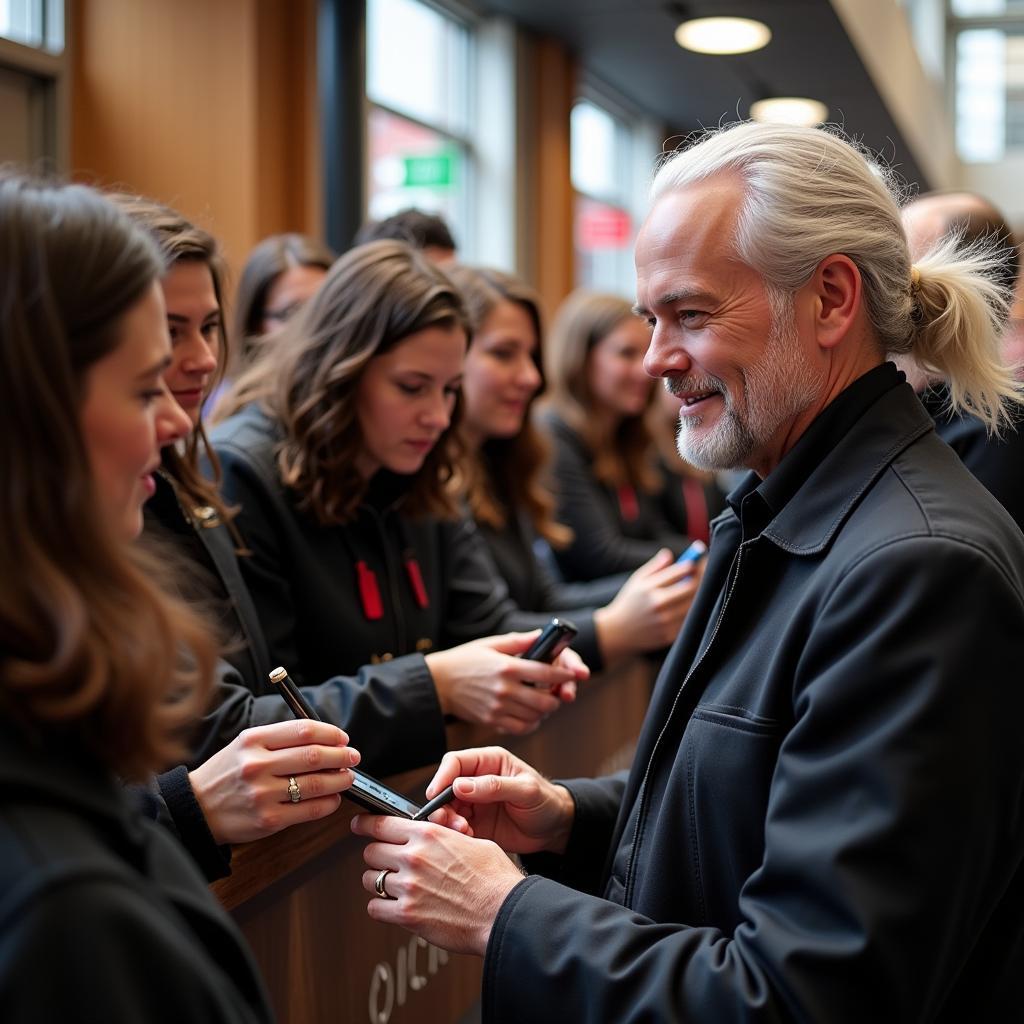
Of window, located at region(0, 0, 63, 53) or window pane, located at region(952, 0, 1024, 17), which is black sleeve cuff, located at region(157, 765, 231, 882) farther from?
window pane, located at region(952, 0, 1024, 17)

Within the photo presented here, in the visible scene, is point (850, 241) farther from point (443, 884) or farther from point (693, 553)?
point (693, 553)

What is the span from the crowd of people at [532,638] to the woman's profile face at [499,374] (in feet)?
3.20

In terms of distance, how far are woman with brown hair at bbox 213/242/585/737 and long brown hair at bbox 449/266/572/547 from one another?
35.9 inches

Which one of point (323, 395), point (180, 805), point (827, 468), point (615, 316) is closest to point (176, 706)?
point (180, 805)

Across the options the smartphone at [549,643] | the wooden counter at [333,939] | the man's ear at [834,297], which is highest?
the man's ear at [834,297]

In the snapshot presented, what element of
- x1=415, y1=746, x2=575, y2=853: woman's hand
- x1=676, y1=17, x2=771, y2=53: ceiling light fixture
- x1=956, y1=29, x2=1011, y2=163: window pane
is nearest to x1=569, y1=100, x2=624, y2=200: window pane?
x1=676, y1=17, x2=771, y2=53: ceiling light fixture

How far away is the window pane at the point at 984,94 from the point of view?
597 inches

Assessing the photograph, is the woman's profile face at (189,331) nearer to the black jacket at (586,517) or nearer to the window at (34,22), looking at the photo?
the black jacket at (586,517)

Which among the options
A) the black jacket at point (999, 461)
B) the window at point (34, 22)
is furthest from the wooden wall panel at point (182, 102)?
the black jacket at point (999, 461)

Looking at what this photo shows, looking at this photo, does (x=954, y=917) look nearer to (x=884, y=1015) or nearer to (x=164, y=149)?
(x=884, y=1015)

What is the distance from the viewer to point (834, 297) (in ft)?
5.36

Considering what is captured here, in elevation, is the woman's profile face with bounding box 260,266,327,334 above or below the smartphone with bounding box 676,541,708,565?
above

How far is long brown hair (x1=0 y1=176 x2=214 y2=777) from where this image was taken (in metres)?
0.90

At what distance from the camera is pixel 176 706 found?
1.02m
